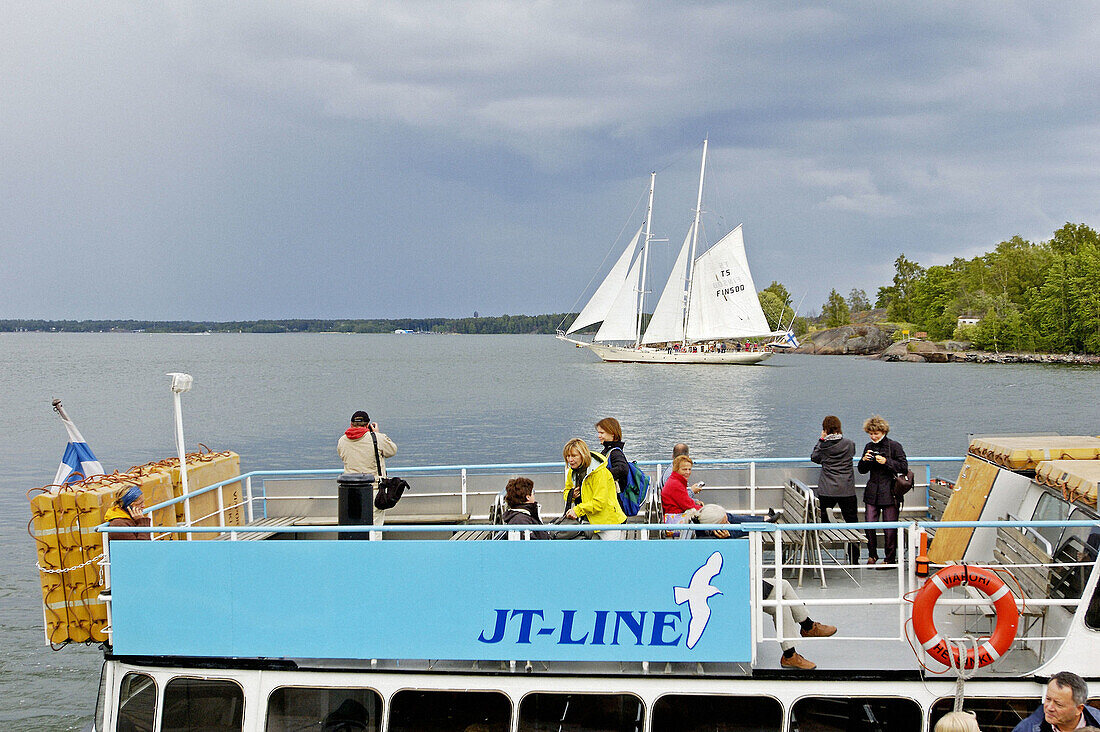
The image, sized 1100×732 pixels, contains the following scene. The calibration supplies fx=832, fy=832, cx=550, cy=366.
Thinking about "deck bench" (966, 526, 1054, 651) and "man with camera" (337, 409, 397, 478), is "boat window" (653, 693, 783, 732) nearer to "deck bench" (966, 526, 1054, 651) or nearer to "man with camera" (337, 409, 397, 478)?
"deck bench" (966, 526, 1054, 651)

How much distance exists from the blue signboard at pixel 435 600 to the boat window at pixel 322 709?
0.36m

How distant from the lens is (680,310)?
395ft

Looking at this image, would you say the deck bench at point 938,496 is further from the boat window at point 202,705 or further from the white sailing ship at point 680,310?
the white sailing ship at point 680,310

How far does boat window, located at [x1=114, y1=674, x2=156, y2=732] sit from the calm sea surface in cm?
861

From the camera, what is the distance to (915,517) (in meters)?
10.4

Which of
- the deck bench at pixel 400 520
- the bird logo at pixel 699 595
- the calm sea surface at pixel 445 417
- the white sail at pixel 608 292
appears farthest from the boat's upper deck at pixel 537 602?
the white sail at pixel 608 292

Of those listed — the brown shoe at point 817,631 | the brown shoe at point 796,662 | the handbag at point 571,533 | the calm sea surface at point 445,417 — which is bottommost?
the calm sea surface at point 445,417

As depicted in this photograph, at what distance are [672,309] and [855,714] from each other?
115601 millimetres

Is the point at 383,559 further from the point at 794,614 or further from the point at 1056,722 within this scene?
the point at 1056,722

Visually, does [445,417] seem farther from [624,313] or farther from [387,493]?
[624,313]

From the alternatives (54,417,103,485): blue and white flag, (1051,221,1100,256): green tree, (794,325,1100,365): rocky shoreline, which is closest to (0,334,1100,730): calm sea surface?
(54,417,103,485): blue and white flag

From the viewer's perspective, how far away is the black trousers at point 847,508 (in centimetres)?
926

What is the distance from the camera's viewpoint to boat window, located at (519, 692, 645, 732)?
649 centimetres

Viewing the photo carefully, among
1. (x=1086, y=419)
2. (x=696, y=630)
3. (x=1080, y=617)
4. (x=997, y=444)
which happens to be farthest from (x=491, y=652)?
(x=1086, y=419)
